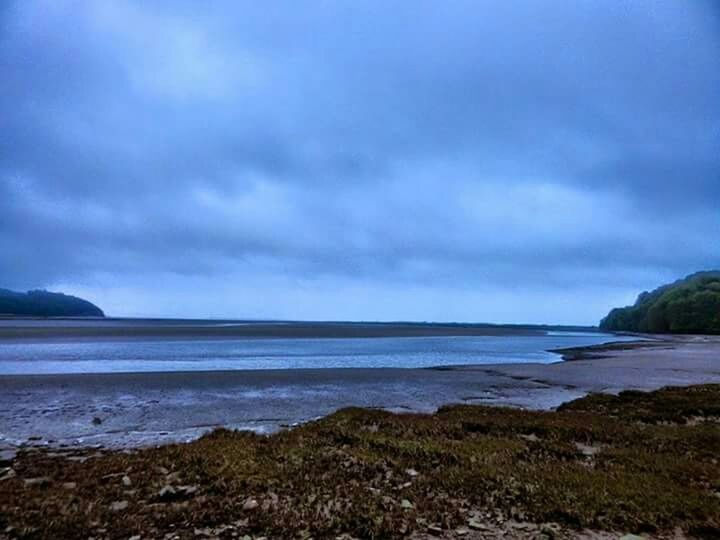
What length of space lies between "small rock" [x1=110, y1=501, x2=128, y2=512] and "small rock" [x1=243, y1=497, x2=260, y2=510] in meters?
1.76

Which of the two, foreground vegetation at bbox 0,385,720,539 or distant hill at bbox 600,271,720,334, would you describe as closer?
foreground vegetation at bbox 0,385,720,539

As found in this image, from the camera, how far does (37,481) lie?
8352 mm

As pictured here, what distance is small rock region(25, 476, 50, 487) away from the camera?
322 inches

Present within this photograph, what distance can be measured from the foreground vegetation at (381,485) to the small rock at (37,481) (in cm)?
8

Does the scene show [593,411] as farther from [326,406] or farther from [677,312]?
[677,312]

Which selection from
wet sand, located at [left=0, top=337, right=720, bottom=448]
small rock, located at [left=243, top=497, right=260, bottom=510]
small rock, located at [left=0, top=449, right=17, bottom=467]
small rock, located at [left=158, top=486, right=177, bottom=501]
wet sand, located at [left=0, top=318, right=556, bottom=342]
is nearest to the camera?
small rock, located at [left=243, top=497, right=260, bottom=510]

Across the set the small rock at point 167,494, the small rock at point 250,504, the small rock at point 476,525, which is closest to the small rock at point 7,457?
the small rock at point 167,494

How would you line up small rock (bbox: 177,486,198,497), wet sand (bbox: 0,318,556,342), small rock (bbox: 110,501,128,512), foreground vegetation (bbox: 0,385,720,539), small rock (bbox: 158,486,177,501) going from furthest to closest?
wet sand (bbox: 0,318,556,342) < small rock (bbox: 177,486,198,497) < small rock (bbox: 158,486,177,501) < small rock (bbox: 110,501,128,512) < foreground vegetation (bbox: 0,385,720,539)

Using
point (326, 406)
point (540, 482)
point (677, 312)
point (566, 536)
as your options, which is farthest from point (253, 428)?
point (677, 312)

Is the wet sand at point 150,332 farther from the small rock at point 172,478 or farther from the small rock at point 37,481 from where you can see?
the small rock at point 172,478

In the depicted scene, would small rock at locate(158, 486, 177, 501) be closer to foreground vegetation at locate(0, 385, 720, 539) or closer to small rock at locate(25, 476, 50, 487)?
foreground vegetation at locate(0, 385, 720, 539)

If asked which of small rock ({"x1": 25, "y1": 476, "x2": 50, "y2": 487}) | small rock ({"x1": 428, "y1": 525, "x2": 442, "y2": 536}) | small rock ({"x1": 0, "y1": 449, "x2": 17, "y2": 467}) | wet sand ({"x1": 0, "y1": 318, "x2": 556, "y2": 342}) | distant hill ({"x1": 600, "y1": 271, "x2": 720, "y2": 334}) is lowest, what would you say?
wet sand ({"x1": 0, "y1": 318, "x2": 556, "y2": 342})

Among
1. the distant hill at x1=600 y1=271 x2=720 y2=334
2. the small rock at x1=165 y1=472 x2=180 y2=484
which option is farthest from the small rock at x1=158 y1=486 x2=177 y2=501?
the distant hill at x1=600 y1=271 x2=720 y2=334

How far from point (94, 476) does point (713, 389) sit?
25.0 metres
